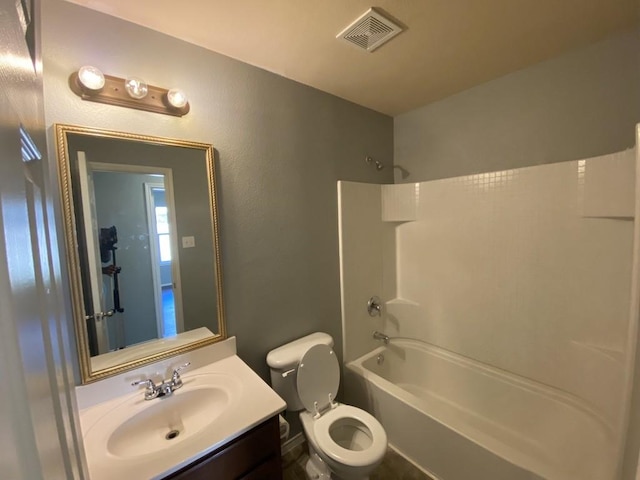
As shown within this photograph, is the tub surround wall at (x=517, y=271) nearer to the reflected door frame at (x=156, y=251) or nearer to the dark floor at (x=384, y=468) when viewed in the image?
the dark floor at (x=384, y=468)

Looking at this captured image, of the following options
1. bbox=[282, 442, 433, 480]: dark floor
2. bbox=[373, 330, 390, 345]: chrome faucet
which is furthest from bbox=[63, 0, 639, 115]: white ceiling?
bbox=[282, 442, 433, 480]: dark floor

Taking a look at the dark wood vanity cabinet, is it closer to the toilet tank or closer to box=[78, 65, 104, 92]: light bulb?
the toilet tank

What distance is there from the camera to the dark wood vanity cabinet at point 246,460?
964mm

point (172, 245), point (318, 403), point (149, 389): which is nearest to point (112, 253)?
point (172, 245)

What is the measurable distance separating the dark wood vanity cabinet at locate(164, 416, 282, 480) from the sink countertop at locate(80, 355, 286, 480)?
0.13 feet

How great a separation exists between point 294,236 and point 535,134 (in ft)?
5.59

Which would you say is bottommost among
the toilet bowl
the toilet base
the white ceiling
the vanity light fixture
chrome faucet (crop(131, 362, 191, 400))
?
the toilet base

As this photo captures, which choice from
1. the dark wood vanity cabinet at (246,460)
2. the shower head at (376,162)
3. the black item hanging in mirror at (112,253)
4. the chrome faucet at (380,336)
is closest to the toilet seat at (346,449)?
the dark wood vanity cabinet at (246,460)

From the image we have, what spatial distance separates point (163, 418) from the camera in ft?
3.96

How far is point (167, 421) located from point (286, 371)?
62 centimetres

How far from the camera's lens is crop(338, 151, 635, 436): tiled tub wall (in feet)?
4.84

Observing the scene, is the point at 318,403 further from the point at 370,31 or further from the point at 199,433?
the point at 370,31

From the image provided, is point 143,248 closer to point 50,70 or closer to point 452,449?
point 50,70

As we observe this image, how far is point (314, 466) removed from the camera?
1.60 metres
